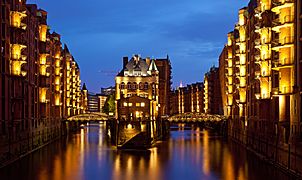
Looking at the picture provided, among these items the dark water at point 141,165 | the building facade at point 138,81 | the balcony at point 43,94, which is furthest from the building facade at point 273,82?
the balcony at point 43,94

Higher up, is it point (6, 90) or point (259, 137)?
point (6, 90)

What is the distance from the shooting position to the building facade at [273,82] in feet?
156

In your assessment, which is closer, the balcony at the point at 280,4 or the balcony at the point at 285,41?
the balcony at the point at 280,4

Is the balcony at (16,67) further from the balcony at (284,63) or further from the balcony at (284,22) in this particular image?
the balcony at (284,22)

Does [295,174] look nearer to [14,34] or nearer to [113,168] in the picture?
[113,168]

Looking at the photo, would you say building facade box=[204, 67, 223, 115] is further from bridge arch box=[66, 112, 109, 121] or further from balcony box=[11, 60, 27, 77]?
balcony box=[11, 60, 27, 77]

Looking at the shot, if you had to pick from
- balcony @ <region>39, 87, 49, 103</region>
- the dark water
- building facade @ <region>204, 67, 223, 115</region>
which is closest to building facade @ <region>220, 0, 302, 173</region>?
the dark water

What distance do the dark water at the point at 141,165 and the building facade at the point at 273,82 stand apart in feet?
9.13

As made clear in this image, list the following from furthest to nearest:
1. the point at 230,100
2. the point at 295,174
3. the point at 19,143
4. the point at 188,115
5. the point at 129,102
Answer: the point at 188,115 < the point at 230,100 < the point at 129,102 < the point at 19,143 < the point at 295,174

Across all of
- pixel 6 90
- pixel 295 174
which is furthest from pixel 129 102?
pixel 295 174

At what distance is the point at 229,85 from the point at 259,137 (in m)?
39.6

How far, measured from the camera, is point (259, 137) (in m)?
69.9

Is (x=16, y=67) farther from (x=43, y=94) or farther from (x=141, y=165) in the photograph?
(x=43, y=94)

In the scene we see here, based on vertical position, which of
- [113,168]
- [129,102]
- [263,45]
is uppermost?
[263,45]
